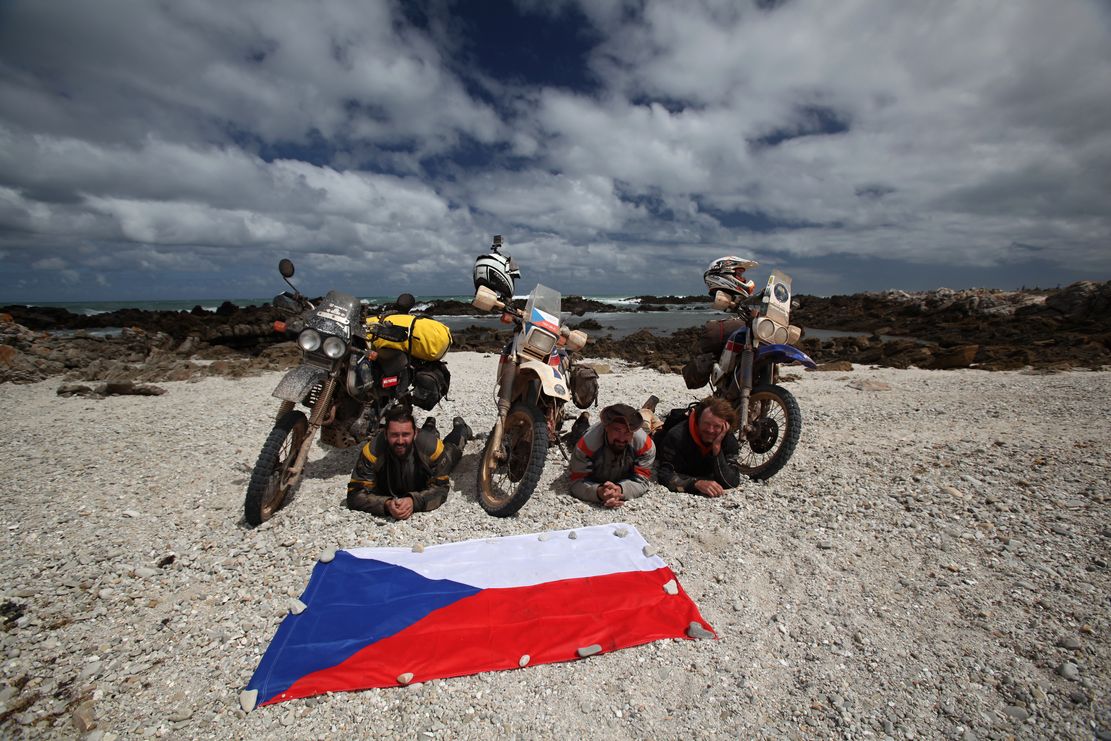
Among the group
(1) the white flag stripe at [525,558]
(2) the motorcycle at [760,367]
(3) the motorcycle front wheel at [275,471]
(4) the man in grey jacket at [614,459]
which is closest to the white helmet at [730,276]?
(2) the motorcycle at [760,367]

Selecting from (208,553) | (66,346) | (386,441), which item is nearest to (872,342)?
(386,441)

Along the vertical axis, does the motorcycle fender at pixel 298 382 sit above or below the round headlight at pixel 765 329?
below

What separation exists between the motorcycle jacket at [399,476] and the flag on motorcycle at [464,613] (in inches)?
26.4

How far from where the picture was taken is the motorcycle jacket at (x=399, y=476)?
416 cm

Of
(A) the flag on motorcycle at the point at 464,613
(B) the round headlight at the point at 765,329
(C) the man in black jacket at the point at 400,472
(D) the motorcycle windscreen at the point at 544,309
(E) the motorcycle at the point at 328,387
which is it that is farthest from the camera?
(B) the round headlight at the point at 765,329

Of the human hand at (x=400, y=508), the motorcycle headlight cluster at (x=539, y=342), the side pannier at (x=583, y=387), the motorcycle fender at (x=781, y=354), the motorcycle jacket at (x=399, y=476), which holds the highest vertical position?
the motorcycle headlight cluster at (x=539, y=342)

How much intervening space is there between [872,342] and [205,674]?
790 inches

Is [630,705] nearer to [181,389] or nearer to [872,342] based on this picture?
[181,389]

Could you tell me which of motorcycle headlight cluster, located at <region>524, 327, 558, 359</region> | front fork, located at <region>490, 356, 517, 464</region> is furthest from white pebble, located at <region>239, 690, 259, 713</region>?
motorcycle headlight cluster, located at <region>524, 327, 558, 359</region>

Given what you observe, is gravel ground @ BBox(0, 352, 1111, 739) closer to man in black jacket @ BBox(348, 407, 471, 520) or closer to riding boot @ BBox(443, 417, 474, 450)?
man in black jacket @ BBox(348, 407, 471, 520)

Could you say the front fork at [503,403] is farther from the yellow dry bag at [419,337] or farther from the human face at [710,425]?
the human face at [710,425]

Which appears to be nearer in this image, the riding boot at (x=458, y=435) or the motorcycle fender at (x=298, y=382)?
the motorcycle fender at (x=298, y=382)

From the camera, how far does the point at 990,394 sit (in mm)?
8094

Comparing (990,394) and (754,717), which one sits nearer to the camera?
(754,717)
